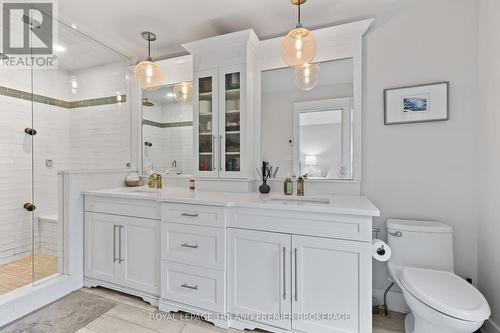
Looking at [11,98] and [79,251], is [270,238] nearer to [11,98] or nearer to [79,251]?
[79,251]

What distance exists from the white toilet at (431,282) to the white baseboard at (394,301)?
0.36 ft

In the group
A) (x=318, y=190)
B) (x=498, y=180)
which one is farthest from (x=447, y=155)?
(x=318, y=190)

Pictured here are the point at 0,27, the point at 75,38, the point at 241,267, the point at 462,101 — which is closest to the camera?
the point at 241,267

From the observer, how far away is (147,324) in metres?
1.69

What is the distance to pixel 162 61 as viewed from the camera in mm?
2689

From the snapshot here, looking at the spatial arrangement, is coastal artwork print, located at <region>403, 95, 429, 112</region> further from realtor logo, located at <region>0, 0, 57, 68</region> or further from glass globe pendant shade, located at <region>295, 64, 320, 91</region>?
realtor logo, located at <region>0, 0, 57, 68</region>

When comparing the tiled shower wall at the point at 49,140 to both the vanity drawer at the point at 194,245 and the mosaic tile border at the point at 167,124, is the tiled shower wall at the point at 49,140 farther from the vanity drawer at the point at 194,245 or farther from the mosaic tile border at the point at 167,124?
the vanity drawer at the point at 194,245

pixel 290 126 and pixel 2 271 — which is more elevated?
pixel 290 126

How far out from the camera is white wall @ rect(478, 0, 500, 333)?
1.49 m

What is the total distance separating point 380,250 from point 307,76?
150 cm

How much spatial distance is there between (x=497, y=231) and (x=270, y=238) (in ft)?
4.64

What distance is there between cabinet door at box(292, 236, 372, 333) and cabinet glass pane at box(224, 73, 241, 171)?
3.29 ft

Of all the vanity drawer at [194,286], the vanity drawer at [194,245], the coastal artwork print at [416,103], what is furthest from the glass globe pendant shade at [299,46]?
the vanity drawer at [194,286]

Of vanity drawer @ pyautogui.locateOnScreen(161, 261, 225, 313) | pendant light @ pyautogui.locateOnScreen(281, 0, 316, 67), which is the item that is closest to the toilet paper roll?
vanity drawer @ pyautogui.locateOnScreen(161, 261, 225, 313)
